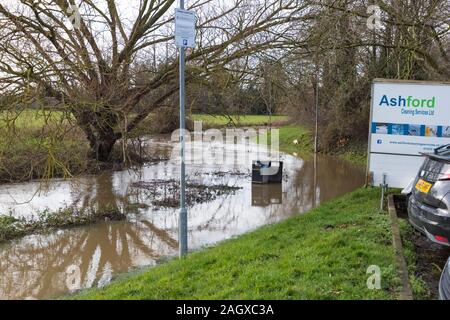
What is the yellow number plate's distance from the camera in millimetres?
4918

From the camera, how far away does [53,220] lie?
1022 centimetres

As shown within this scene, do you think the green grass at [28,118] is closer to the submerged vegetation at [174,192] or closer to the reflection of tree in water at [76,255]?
the reflection of tree in water at [76,255]

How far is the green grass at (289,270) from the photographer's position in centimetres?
435

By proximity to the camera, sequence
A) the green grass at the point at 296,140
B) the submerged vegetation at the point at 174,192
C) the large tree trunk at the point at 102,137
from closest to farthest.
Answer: the submerged vegetation at the point at 174,192 < the large tree trunk at the point at 102,137 < the green grass at the point at 296,140

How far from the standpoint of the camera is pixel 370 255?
5.21 meters

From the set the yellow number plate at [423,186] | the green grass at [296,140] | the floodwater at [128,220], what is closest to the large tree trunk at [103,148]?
the floodwater at [128,220]

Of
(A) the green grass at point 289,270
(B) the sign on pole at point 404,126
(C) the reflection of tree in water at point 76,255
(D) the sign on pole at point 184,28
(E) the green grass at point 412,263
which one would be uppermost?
(D) the sign on pole at point 184,28

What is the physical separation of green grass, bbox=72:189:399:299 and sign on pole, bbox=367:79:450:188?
5.43 ft

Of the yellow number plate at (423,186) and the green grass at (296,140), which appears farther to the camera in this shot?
the green grass at (296,140)

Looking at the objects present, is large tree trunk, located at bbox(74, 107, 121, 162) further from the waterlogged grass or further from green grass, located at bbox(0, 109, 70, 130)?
the waterlogged grass

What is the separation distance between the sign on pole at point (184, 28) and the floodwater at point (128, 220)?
4.00 metres

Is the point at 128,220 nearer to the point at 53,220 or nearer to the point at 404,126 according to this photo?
the point at 53,220

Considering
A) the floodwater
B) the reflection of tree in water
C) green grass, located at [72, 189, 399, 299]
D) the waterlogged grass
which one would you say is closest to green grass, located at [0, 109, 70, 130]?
the floodwater
